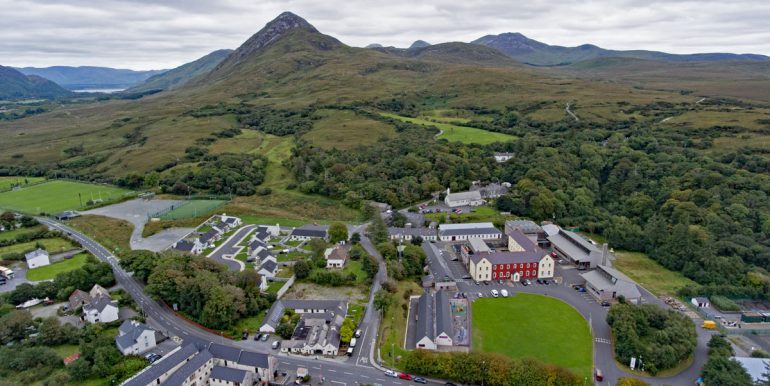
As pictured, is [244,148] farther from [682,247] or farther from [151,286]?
[682,247]

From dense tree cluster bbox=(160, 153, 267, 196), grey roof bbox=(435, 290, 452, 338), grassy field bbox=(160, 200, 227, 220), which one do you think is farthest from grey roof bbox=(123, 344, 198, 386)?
dense tree cluster bbox=(160, 153, 267, 196)

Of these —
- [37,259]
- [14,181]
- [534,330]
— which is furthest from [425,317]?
[14,181]

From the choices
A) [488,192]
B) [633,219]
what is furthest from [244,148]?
[633,219]

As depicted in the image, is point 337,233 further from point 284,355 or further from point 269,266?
point 284,355

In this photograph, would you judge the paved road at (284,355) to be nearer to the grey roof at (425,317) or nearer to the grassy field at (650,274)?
the grey roof at (425,317)

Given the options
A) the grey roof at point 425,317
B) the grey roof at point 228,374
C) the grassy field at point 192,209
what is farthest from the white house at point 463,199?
the grey roof at point 228,374

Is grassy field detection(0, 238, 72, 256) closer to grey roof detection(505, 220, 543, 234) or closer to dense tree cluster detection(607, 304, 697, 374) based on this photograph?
grey roof detection(505, 220, 543, 234)
